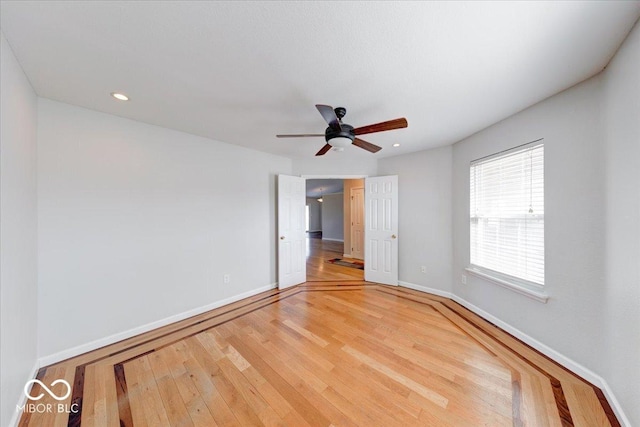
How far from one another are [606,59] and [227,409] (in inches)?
144

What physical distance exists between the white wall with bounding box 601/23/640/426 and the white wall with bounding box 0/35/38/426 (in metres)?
3.78

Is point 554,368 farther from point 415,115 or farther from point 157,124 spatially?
point 157,124

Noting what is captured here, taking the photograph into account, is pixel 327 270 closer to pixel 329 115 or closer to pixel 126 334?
pixel 126 334

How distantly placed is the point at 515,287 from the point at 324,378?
7.12 feet

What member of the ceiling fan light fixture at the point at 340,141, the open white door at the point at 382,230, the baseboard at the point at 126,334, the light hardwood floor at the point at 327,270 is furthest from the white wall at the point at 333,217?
the ceiling fan light fixture at the point at 340,141

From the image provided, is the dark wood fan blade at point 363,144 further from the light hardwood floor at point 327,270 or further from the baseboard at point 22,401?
the baseboard at point 22,401

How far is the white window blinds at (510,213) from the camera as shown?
2195 mm

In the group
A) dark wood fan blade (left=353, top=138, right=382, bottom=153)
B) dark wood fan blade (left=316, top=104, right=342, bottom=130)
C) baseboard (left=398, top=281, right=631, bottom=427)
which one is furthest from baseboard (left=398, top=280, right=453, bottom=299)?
dark wood fan blade (left=316, top=104, right=342, bottom=130)

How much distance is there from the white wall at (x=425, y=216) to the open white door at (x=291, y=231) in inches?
69.4

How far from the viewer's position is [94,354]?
2.14 meters

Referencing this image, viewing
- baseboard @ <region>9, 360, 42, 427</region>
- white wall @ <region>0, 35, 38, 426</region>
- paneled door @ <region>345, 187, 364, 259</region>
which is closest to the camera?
white wall @ <region>0, 35, 38, 426</region>

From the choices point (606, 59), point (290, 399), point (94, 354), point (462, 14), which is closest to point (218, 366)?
point (290, 399)

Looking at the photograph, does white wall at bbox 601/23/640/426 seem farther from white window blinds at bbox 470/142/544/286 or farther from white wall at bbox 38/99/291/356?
white wall at bbox 38/99/291/356

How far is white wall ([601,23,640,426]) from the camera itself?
1349 mm
